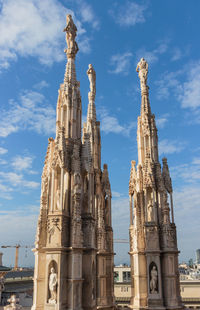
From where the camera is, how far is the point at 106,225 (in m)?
22.0

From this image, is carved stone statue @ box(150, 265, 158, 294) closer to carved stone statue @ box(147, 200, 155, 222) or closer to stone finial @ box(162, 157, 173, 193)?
carved stone statue @ box(147, 200, 155, 222)

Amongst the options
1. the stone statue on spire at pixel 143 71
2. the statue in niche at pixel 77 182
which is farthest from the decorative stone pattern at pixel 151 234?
the statue in niche at pixel 77 182

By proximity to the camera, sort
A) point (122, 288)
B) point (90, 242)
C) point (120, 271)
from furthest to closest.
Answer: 1. point (120, 271)
2. point (122, 288)
3. point (90, 242)

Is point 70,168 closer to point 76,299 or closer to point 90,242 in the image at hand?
point 90,242

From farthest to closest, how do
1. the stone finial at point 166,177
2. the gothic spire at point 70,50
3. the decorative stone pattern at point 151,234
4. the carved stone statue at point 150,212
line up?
the stone finial at point 166,177, the carved stone statue at point 150,212, the decorative stone pattern at point 151,234, the gothic spire at point 70,50

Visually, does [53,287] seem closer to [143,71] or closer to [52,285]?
[52,285]

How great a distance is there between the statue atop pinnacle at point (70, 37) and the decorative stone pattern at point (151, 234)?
7810mm

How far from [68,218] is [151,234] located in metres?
7.68

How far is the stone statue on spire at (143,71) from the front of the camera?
23656mm

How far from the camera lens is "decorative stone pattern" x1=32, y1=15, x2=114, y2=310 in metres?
12.2

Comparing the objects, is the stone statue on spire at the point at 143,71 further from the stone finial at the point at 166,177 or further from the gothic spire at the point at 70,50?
the gothic spire at the point at 70,50

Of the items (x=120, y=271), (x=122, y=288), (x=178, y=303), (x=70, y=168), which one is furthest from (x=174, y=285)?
(x=120, y=271)

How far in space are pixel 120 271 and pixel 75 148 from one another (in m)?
52.9

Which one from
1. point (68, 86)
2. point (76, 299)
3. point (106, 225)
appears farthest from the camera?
point (106, 225)
